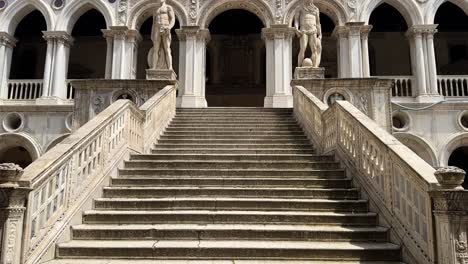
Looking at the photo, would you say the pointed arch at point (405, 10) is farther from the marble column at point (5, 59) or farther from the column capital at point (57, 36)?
the marble column at point (5, 59)

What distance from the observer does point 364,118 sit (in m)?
7.46

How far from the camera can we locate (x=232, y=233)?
576 cm

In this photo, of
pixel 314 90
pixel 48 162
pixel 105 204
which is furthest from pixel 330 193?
pixel 314 90

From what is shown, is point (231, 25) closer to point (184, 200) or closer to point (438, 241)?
point (184, 200)

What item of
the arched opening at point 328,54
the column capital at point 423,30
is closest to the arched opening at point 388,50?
the arched opening at point 328,54

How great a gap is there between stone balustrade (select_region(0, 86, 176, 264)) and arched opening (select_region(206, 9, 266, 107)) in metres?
13.6

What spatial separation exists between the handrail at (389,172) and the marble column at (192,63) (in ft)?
30.9

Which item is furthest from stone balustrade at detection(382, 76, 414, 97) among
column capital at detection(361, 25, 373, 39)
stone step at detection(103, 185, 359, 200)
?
stone step at detection(103, 185, 359, 200)

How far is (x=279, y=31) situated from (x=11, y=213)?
50.1 feet

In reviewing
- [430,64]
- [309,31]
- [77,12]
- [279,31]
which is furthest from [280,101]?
[77,12]

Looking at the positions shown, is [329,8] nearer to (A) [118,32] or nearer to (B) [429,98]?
(B) [429,98]

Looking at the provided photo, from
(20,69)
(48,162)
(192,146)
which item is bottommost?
(48,162)

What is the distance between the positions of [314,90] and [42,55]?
1722 cm

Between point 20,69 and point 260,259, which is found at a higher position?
point 20,69
